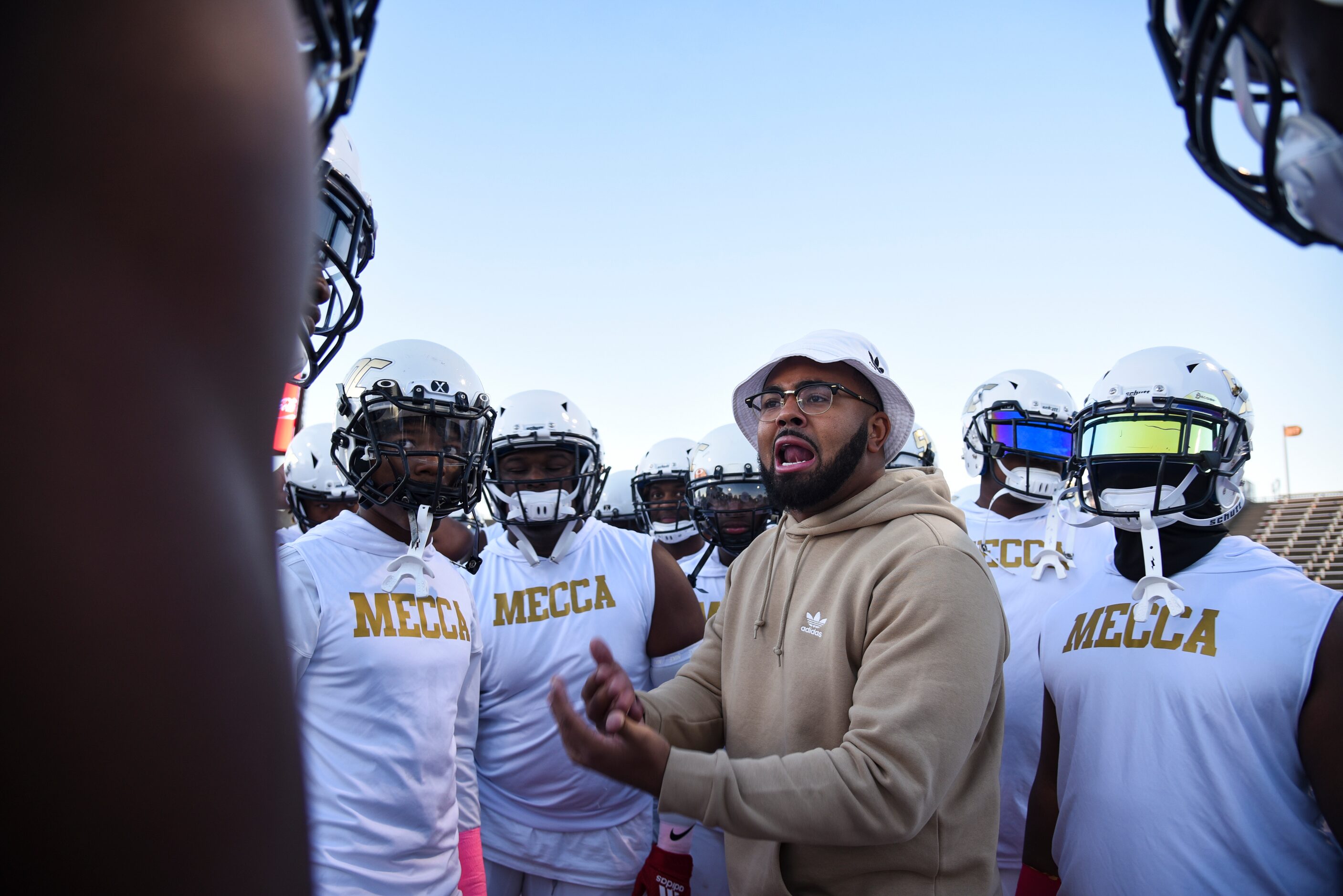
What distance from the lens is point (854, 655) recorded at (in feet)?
8.25

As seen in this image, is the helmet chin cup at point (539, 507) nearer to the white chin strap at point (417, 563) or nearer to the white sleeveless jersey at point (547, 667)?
the white sleeveless jersey at point (547, 667)

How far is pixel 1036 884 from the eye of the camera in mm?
3410

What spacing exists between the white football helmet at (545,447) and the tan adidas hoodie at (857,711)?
1.88 m

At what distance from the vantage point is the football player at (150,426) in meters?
0.42

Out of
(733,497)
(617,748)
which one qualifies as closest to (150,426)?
(617,748)

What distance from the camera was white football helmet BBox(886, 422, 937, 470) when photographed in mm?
7488

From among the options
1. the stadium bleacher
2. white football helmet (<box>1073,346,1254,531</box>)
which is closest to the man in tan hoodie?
white football helmet (<box>1073,346,1254,531</box>)

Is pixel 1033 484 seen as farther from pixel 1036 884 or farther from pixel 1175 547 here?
pixel 1036 884

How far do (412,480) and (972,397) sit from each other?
4605 mm

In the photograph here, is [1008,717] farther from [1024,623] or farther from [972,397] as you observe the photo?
[972,397]

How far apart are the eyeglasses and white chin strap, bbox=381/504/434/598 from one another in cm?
158

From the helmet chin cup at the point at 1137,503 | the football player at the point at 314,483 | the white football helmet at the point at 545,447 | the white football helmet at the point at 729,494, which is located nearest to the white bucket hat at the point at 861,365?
the helmet chin cup at the point at 1137,503

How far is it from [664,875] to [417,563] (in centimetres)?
206

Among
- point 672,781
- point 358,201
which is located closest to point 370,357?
point 358,201
